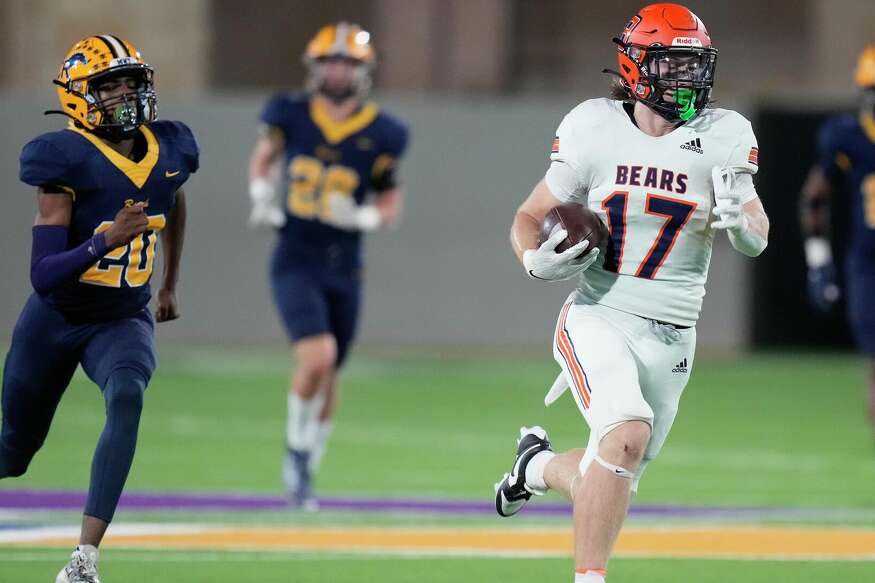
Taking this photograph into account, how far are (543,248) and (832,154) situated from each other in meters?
4.61

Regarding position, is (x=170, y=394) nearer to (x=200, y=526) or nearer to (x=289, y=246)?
(x=289, y=246)

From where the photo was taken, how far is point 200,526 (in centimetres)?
695

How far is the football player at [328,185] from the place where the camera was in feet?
26.4

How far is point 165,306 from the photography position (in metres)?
5.80

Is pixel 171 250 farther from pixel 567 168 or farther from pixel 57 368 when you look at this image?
pixel 567 168

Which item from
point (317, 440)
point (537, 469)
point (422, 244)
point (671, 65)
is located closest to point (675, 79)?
point (671, 65)

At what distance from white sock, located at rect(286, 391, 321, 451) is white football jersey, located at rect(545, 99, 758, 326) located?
9.81 ft

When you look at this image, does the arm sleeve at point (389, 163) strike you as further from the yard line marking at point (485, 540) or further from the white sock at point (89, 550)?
the white sock at point (89, 550)

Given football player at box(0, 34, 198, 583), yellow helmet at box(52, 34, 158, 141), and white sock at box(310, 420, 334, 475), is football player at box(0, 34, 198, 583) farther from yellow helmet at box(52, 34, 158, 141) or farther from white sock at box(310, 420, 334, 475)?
white sock at box(310, 420, 334, 475)

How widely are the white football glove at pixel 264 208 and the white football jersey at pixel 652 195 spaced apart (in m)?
3.21

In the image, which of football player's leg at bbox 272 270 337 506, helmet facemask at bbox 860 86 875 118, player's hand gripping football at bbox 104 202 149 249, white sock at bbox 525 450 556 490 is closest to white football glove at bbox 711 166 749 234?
white sock at bbox 525 450 556 490

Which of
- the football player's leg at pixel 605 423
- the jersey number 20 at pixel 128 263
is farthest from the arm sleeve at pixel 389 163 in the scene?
the football player's leg at pixel 605 423

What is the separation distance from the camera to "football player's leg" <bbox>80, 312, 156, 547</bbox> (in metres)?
5.10

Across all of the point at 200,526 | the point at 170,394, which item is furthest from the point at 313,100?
the point at 170,394
